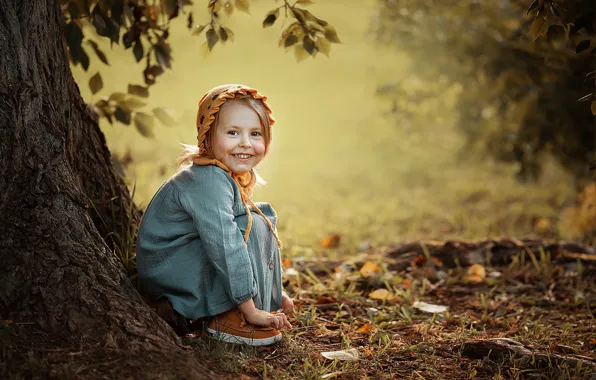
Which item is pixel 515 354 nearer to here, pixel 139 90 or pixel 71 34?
pixel 139 90

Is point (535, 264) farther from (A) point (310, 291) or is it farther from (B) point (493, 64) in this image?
(B) point (493, 64)

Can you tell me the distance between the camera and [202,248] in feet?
7.75

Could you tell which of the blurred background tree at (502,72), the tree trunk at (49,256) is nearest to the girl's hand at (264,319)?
the tree trunk at (49,256)

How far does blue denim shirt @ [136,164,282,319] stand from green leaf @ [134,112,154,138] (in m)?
0.95

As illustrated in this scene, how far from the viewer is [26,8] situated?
225 cm

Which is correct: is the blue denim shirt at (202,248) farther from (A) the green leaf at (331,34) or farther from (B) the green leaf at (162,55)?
(B) the green leaf at (162,55)

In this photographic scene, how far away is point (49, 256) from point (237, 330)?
0.73m

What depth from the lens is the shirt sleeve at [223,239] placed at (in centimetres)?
225

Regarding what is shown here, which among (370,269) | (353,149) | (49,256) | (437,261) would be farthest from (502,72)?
(353,149)

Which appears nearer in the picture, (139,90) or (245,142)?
(245,142)

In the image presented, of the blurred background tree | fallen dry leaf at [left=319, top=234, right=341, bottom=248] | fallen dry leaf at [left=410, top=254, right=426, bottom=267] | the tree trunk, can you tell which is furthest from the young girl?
the blurred background tree

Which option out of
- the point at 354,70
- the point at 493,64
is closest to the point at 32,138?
the point at 493,64

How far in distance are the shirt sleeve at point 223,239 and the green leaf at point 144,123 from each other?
3.63ft

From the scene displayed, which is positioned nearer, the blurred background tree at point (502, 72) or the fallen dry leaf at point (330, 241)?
the fallen dry leaf at point (330, 241)
